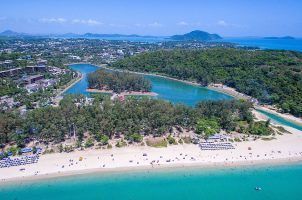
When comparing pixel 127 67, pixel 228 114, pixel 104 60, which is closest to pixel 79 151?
pixel 228 114

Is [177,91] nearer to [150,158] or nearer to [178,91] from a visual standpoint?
[178,91]

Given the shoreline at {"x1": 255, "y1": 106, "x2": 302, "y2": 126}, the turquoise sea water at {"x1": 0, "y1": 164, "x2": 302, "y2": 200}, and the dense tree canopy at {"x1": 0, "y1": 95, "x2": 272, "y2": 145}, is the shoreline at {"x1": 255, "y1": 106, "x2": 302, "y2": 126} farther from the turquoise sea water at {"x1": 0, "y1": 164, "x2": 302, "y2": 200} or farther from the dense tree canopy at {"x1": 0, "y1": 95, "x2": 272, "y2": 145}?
the turquoise sea water at {"x1": 0, "y1": 164, "x2": 302, "y2": 200}

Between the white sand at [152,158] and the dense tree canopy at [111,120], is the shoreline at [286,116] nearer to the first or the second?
the dense tree canopy at [111,120]

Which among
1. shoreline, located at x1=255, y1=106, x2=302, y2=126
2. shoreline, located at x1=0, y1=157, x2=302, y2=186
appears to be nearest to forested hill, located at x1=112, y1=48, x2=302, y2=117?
shoreline, located at x1=255, y1=106, x2=302, y2=126

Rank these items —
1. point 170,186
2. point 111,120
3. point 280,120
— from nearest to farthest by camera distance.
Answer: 1. point 170,186
2. point 111,120
3. point 280,120

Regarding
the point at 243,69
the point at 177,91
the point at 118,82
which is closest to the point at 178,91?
the point at 177,91

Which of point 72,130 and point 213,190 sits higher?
point 72,130

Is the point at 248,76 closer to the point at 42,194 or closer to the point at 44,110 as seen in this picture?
the point at 44,110

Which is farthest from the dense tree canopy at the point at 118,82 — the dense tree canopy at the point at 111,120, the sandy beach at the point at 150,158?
the sandy beach at the point at 150,158
